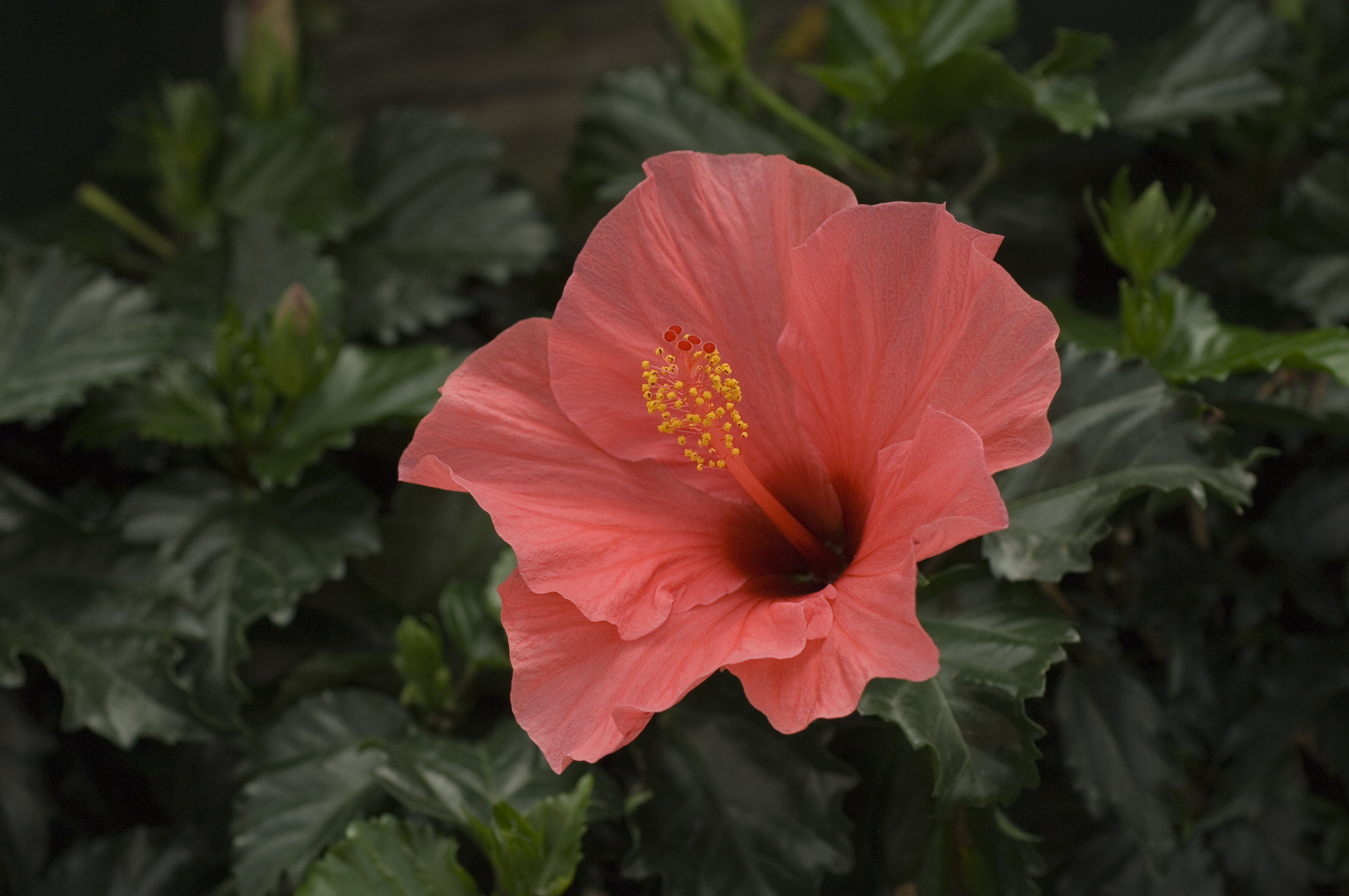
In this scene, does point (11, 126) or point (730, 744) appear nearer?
point (730, 744)

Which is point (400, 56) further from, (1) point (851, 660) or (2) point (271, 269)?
(1) point (851, 660)

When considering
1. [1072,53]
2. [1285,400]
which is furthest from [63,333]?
[1285,400]

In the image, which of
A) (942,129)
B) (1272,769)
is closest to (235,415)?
(942,129)

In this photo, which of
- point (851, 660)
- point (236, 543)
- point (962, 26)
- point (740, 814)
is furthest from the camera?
point (962, 26)

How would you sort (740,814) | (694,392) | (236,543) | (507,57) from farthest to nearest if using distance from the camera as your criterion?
(507,57)
(236,543)
(740,814)
(694,392)

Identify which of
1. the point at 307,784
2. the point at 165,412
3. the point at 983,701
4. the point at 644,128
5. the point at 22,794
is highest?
the point at 644,128

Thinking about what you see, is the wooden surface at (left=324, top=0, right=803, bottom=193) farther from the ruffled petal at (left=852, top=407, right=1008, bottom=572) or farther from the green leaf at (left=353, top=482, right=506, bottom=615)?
the ruffled petal at (left=852, top=407, right=1008, bottom=572)

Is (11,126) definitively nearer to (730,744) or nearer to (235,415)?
(235,415)
